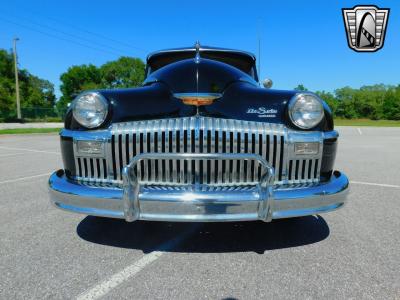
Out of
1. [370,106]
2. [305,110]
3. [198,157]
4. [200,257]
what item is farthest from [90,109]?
[370,106]

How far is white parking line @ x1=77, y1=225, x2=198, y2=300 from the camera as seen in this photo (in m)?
1.69

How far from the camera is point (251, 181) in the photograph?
6.88 feet

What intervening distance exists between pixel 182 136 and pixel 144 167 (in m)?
0.35

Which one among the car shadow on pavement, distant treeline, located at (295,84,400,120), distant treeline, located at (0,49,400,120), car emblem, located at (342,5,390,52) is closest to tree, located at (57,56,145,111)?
distant treeline, located at (0,49,400,120)

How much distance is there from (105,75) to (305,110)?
5801 centimetres

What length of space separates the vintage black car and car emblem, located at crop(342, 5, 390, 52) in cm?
837

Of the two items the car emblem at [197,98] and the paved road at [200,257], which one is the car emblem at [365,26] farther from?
the car emblem at [197,98]

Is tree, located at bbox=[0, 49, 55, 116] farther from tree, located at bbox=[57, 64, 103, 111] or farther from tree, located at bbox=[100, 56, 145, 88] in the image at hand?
tree, located at bbox=[100, 56, 145, 88]

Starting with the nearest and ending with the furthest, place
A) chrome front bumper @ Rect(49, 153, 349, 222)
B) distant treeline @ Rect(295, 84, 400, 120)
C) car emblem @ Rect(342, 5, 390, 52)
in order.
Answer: chrome front bumper @ Rect(49, 153, 349, 222)
car emblem @ Rect(342, 5, 390, 52)
distant treeline @ Rect(295, 84, 400, 120)

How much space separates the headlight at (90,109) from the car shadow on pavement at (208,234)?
962 mm

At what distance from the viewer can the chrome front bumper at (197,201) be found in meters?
1.85

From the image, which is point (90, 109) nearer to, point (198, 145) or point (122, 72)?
point (198, 145)

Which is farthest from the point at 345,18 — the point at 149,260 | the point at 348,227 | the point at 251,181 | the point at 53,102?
the point at 53,102

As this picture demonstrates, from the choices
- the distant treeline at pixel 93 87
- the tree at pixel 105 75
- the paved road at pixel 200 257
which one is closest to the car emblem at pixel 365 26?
the paved road at pixel 200 257
